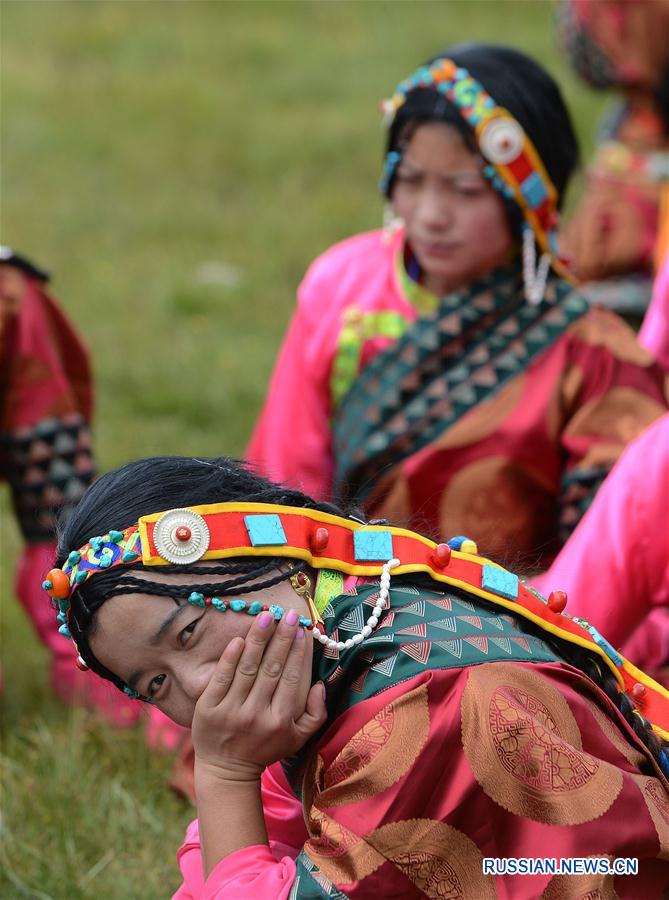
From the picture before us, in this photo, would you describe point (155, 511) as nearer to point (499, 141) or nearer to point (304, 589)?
point (304, 589)

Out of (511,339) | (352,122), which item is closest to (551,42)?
(352,122)

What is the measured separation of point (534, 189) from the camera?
11.6ft

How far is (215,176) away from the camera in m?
7.88

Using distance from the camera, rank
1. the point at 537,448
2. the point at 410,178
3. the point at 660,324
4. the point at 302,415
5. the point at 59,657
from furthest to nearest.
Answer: the point at 660,324 < the point at 302,415 < the point at 59,657 < the point at 410,178 < the point at 537,448

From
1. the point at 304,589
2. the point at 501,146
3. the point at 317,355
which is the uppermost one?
the point at 501,146

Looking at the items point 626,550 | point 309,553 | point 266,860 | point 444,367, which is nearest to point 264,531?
point 309,553

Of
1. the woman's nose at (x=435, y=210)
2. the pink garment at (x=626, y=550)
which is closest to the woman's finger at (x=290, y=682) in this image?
the pink garment at (x=626, y=550)

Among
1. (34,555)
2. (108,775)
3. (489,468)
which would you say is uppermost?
(489,468)

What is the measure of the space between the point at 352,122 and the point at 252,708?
6716 mm

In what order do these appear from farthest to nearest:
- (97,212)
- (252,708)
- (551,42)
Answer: (551,42)
(97,212)
(252,708)

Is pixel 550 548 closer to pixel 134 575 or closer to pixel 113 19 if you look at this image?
pixel 134 575

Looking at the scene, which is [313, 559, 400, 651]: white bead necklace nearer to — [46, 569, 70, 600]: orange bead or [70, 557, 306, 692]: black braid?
[70, 557, 306, 692]: black braid

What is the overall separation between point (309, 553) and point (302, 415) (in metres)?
1.78

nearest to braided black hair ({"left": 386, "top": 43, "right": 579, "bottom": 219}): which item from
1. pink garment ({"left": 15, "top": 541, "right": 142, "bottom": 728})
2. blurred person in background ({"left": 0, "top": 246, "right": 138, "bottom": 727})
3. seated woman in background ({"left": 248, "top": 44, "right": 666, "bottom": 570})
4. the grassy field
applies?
seated woman in background ({"left": 248, "top": 44, "right": 666, "bottom": 570})
